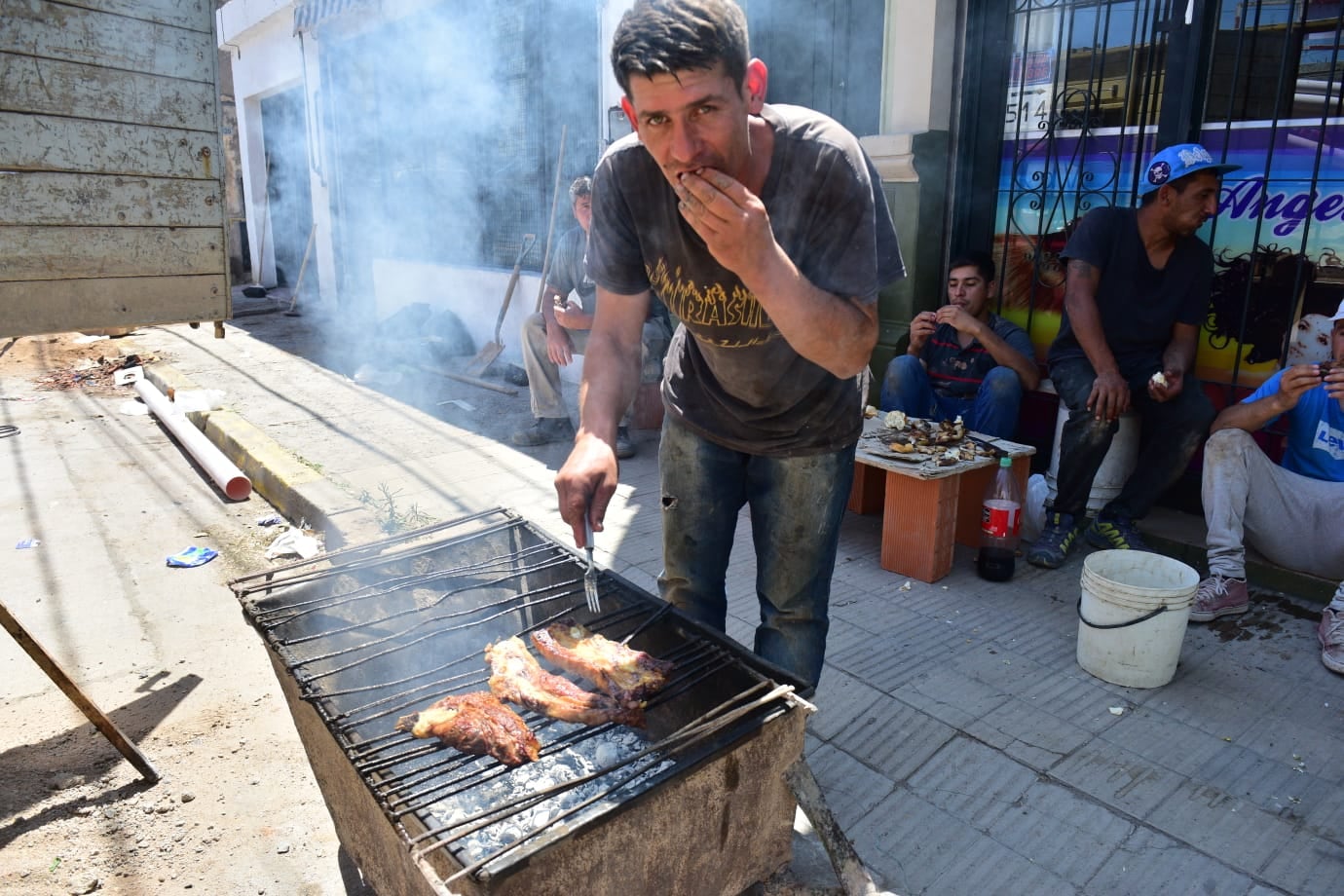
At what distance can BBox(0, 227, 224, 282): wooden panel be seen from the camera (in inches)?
119

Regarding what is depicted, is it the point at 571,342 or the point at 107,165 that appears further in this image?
the point at 571,342

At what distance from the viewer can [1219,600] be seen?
381 centimetres

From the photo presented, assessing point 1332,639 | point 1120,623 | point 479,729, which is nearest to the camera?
point 479,729

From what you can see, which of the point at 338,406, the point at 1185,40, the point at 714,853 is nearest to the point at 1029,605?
the point at 714,853

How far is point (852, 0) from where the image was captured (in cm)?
548

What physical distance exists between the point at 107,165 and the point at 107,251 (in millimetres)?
316

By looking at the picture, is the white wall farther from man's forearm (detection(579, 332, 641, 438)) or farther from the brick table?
man's forearm (detection(579, 332, 641, 438))

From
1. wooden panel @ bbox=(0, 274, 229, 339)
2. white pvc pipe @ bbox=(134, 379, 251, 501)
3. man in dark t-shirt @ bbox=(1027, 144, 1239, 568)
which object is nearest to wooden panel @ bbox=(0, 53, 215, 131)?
wooden panel @ bbox=(0, 274, 229, 339)

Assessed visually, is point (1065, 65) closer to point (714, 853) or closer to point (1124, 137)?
point (1124, 137)

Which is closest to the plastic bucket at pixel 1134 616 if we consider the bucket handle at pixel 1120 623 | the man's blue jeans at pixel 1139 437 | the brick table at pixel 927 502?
the bucket handle at pixel 1120 623

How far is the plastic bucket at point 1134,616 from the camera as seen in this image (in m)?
3.23

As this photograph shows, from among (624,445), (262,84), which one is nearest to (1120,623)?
(624,445)

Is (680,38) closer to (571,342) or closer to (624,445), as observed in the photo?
(624,445)

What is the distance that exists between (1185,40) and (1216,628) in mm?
2936
